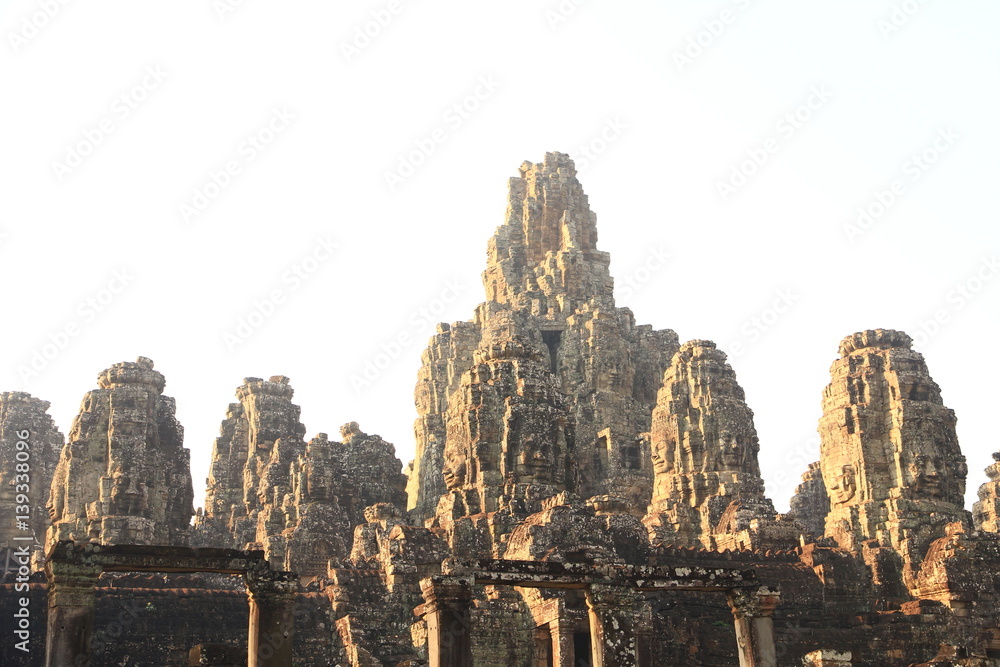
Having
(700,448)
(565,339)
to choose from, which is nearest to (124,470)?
(700,448)

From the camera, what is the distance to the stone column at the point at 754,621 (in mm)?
23984

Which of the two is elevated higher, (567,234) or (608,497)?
(567,234)

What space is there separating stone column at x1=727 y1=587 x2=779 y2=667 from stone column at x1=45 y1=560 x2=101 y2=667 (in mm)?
12954

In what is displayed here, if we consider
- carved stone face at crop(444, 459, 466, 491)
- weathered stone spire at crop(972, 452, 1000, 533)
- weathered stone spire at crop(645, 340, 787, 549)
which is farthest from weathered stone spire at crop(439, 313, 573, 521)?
weathered stone spire at crop(972, 452, 1000, 533)

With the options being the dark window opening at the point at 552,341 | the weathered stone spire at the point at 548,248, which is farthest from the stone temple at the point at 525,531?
the weathered stone spire at the point at 548,248

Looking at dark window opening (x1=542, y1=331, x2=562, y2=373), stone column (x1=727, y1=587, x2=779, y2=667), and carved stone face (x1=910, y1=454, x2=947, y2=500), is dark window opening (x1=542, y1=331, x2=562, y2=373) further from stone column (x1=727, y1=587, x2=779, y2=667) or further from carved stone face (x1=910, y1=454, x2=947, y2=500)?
stone column (x1=727, y1=587, x2=779, y2=667)

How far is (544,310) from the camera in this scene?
223 feet

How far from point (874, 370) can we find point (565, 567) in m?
23.3

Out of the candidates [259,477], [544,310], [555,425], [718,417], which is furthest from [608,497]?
[544,310]

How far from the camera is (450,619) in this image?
22.2 metres

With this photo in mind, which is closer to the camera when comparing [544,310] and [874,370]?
[874,370]

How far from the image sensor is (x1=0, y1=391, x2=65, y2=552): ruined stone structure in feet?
176

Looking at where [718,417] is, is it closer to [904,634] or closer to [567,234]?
[904,634]

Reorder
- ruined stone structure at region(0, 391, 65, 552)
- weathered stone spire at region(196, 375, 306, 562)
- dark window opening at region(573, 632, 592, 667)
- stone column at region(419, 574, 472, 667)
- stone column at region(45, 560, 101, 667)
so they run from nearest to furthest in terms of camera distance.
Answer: stone column at region(45, 560, 101, 667)
stone column at region(419, 574, 472, 667)
dark window opening at region(573, 632, 592, 667)
ruined stone structure at region(0, 391, 65, 552)
weathered stone spire at region(196, 375, 306, 562)
